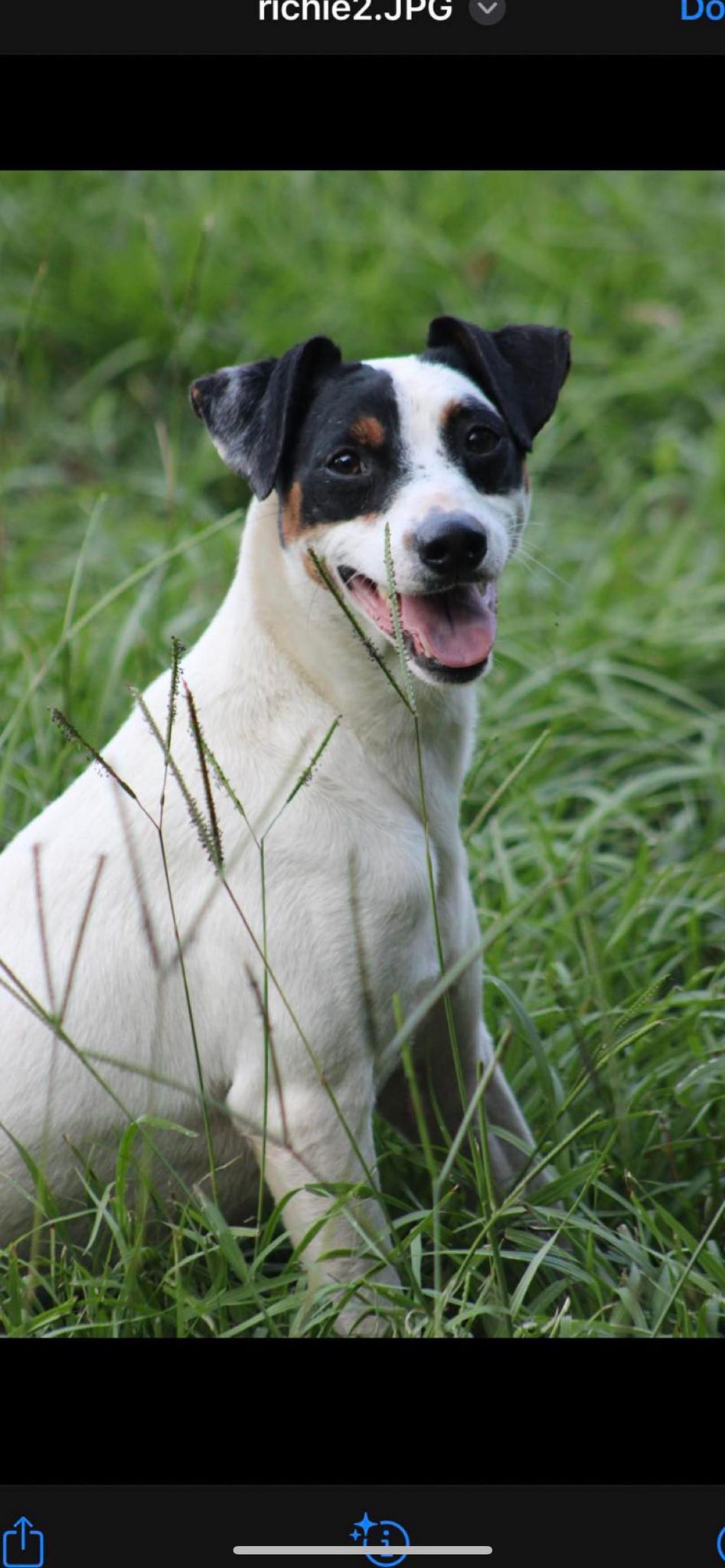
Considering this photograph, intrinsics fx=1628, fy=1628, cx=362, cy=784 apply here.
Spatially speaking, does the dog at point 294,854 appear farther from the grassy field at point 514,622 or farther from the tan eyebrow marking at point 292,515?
the grassy field at point 514,622

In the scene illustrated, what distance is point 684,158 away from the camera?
2281mm

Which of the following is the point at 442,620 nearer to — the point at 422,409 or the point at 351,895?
the point at 422,409

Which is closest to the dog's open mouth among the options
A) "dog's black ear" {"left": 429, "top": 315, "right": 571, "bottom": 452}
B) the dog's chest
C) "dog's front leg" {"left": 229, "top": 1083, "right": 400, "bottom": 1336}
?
the dog's chest

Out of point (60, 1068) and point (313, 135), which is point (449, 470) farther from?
point (60, 1068)

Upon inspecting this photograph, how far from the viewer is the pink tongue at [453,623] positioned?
258 cm

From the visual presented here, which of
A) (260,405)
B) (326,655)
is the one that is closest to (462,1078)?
(326,655)

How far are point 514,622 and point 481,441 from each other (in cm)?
202

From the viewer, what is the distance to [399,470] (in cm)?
264

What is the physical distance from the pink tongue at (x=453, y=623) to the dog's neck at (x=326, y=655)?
0.09 meters

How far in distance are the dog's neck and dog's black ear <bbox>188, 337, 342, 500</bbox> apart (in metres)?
0.11
